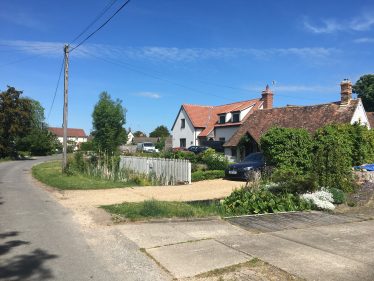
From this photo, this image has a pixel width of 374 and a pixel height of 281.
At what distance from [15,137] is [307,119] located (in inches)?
1607

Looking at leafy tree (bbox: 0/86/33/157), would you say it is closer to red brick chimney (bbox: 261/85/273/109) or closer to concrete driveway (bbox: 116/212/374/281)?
red brick chimney (bbox: 261/85/273/109)

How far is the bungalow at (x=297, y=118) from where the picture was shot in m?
27.0

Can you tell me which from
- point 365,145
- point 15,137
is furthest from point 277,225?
point 15,137

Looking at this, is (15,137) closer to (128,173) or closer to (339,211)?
→ (128,173)

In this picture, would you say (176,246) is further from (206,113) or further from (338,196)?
(206,113)

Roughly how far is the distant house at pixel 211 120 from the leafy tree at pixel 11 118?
64.1 ft

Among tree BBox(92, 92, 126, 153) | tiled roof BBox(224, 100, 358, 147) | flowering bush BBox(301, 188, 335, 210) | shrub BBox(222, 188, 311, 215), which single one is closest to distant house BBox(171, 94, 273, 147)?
tiled roof BBox(224, 100, 358, 147)

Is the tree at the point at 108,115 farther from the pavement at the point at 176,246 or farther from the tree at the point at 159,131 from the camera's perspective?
the tree at the point at 159,131

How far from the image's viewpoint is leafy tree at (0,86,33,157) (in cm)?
5012

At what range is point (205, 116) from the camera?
48.1m

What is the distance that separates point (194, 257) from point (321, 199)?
6578mm

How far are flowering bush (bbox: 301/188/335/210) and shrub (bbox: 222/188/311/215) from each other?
0.18 meters

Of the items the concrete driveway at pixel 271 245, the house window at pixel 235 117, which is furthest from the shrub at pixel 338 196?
the house window at pixel 235 117

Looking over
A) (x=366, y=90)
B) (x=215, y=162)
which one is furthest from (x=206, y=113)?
(x=366, y=90)
